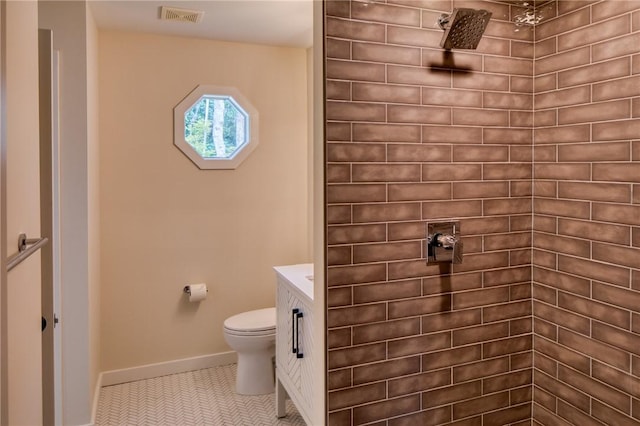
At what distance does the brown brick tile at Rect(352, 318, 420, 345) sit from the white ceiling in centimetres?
196

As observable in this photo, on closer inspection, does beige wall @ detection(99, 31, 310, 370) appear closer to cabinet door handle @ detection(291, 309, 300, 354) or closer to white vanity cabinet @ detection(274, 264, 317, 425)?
white vanity cabinet @ detection(274, 264, 317, 425)

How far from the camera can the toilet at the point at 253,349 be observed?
117 inches

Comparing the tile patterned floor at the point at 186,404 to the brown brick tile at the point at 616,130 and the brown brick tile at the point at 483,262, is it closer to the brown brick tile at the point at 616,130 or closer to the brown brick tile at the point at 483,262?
the brown brick tile at the point at 483,262

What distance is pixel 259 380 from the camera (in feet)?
10.1

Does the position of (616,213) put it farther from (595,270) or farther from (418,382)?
(418,382)

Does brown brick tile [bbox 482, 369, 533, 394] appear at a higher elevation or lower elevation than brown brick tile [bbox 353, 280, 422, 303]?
lower

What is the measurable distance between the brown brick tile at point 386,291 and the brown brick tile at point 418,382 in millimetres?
308

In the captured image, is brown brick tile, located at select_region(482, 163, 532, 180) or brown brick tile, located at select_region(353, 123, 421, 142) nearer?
brown brick tile, located at select_region(353, 123, 421, 142)

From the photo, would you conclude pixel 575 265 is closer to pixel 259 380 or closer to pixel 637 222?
pixel 637 222

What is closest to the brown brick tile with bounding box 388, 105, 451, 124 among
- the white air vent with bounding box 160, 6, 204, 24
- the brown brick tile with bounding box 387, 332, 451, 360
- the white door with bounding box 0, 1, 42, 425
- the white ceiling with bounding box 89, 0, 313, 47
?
the brown brick tile with bounding box 387, 332, 451, 360

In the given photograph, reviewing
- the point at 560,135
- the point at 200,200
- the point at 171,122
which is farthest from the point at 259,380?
the point at 560,135

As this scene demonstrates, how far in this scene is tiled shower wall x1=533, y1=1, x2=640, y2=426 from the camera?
1522 millimetres

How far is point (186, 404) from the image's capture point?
2.95 m

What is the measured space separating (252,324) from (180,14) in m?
2.01
